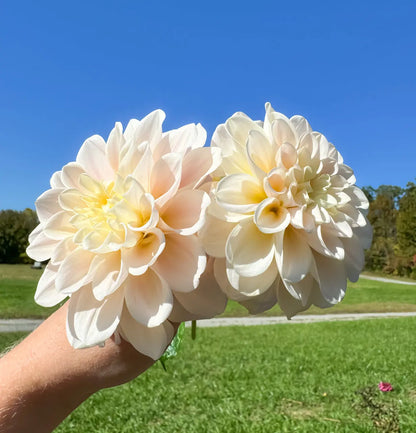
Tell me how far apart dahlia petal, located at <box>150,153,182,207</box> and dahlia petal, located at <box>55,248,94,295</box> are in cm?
12

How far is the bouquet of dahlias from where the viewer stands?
602mm

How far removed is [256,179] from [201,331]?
928cm

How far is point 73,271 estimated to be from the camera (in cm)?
62

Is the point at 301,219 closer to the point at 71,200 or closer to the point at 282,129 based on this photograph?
the point at 282,129

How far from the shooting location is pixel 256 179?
2.06 feet

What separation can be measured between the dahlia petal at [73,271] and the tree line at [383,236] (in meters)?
21.0

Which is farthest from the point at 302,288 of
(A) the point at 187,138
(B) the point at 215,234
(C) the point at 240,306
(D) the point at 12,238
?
(D) the point at 12,238

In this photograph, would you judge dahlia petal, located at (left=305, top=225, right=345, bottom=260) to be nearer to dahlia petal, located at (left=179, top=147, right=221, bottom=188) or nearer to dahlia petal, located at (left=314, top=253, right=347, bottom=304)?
dahlia petal, located at (left=314, top=253, right=347, bottom=304)

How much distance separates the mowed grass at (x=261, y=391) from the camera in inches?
150

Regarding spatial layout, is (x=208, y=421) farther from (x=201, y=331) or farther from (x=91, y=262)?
(x=201, y=331)

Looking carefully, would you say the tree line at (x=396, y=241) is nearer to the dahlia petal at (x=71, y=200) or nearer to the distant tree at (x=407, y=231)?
the distant tree at (x=407, y=231)

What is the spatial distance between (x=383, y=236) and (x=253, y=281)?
36916 mm

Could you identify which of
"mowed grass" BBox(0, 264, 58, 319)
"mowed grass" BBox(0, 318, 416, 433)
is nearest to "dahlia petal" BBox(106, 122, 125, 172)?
"mowed grass" BBox(0, 318, 416, 433)

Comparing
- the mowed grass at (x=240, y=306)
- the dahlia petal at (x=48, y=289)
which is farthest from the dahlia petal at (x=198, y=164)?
the mowed grass at (x=240, y=306)
